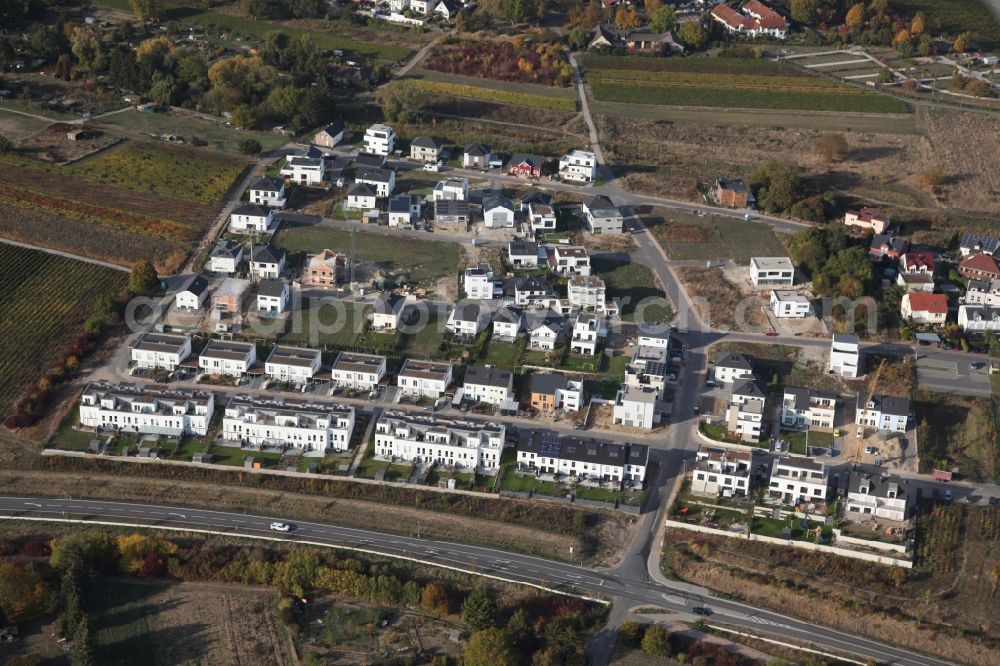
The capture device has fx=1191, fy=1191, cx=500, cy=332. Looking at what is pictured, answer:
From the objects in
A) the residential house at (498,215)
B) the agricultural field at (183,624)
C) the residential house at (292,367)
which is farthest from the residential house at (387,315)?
the agricultural field at (183,624)

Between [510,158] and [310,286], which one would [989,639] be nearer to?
[310,286]

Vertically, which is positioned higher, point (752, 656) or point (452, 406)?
point (452, 406)

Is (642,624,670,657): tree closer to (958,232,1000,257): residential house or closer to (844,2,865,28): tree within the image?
(958,232,1000,257): residential house

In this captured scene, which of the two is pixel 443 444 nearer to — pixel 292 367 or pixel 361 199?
pixel 292 367

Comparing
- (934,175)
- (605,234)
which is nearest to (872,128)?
(934,175)

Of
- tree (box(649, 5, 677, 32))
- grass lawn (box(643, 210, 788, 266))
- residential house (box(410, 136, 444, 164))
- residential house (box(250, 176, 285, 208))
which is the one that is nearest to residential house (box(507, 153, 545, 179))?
residential house (box(410, 136, 444, 164))

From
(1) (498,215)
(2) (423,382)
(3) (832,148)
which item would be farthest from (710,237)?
(2) (423,382)
